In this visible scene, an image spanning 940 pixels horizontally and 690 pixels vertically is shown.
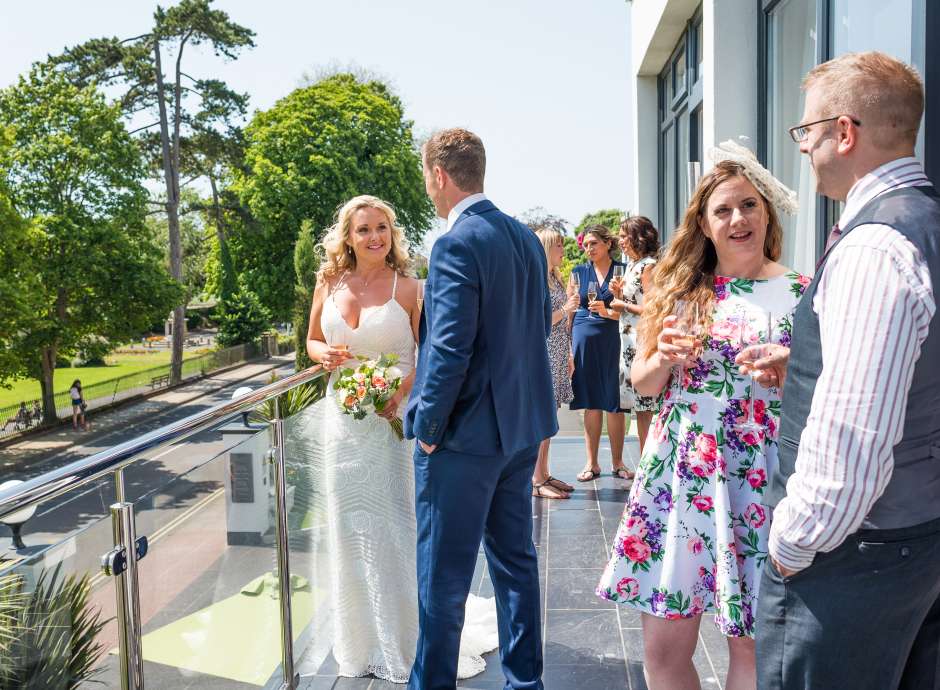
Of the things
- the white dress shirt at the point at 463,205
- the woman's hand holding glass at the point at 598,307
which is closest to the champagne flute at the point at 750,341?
the white dress shirt at the point at 463,205

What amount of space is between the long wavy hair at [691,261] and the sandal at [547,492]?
3664 mm

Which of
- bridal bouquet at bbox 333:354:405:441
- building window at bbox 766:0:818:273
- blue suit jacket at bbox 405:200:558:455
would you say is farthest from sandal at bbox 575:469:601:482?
blue suit jacket at bbox 405:200:558:455

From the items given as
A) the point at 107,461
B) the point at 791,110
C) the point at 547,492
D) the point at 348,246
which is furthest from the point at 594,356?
the point at 107,461

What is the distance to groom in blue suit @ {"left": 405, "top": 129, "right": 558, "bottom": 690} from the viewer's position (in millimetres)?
2703

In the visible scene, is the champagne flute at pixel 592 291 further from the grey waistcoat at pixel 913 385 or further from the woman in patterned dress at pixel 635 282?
the grey waistcoat at pixel 913 385

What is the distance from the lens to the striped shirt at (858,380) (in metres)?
1.44

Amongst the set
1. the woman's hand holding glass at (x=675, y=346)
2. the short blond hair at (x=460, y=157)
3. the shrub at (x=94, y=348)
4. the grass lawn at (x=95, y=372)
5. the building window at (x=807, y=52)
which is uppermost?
the building window at (x=807, y=52)

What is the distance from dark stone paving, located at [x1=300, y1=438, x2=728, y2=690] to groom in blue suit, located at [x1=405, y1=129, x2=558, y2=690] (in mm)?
406

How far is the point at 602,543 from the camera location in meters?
5.13

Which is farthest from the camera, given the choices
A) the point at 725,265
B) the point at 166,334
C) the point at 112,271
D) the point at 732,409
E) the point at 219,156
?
the point at 166,334

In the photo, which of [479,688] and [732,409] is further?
[479,688]

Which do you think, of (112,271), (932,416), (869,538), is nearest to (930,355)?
(932,416)

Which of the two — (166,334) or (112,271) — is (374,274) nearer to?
(112,271)

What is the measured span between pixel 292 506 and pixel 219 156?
35.8m
